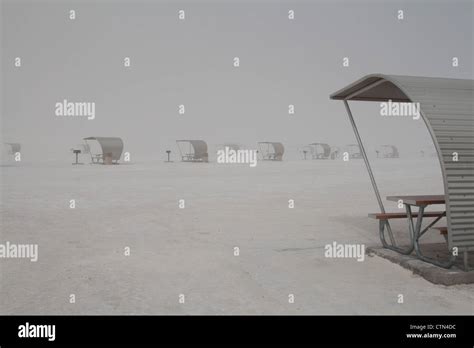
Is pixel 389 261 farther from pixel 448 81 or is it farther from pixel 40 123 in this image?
pixel 40 123

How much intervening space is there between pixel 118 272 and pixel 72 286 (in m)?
0.80

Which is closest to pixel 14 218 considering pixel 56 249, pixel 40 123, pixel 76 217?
pixel 76 217

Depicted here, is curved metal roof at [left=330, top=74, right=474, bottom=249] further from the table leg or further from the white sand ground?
the white sand ground

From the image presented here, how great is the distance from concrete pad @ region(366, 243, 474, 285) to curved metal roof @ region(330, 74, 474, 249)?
0.47 m

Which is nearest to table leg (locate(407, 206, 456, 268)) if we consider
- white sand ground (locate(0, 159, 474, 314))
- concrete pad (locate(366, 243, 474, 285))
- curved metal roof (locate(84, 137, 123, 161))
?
concrete pad (locate(366, 243, 474, 285))

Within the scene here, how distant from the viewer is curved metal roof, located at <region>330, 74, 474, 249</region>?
18.8 feet

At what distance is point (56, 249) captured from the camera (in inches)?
308

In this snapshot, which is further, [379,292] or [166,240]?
[166,240]

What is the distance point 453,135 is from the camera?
597 cm

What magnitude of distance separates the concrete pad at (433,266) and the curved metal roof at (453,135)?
0.47m
